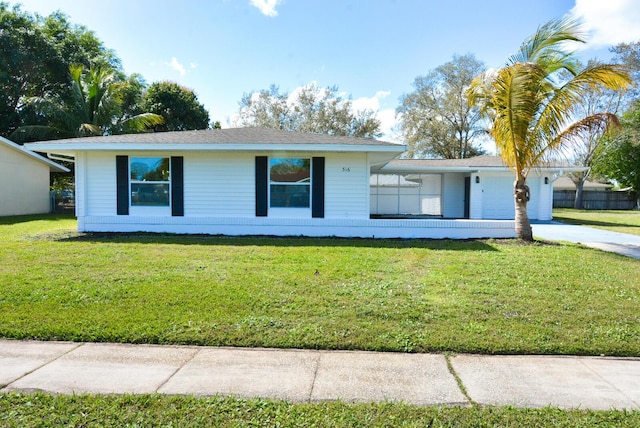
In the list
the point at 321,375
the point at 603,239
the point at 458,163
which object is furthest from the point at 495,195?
the point at 321,375

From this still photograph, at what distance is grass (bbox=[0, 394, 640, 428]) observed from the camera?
252 centimetres

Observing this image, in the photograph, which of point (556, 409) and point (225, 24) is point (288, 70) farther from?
point (556, 409)

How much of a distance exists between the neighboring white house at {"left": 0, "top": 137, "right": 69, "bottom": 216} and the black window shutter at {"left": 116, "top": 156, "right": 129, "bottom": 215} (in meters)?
8.32

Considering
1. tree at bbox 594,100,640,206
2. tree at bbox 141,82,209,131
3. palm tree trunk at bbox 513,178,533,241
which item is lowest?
palm tree trunk at bbox 513,178,533,241

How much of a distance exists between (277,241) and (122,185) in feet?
17.3

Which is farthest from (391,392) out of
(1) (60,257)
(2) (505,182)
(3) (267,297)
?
(2) (505,182)

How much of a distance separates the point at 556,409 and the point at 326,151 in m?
8.82

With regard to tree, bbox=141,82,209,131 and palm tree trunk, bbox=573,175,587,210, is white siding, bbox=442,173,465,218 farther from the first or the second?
palm tree trunk, bbox=573,175,587,210

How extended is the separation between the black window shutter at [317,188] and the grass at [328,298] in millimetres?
3146

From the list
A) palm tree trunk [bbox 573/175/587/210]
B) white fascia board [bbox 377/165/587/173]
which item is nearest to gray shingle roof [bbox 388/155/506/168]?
white fascia board [bbox 377/165/587/173]

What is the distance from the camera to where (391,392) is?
9.68 feet

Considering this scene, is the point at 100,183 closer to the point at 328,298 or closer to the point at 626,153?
the point at 328,298

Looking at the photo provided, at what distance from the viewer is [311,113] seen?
110ft

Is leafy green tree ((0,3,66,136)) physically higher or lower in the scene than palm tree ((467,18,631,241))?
higher
